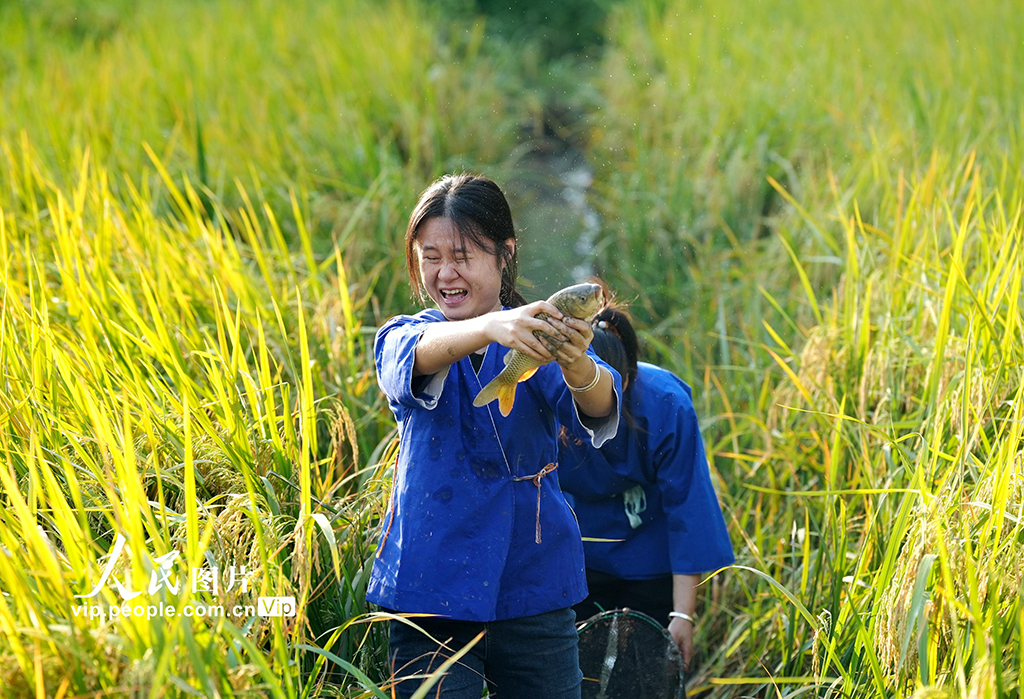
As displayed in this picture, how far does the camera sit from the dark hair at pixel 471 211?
1.65m

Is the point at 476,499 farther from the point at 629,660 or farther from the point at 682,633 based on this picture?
the point at 682,633

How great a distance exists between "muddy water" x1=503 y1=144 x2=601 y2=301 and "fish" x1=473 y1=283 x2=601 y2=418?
2.64 meters

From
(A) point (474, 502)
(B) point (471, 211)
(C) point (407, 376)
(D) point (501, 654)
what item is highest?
(B) point (471, 211)

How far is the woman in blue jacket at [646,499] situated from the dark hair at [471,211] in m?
0.54

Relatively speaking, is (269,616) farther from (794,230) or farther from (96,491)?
(794,230)

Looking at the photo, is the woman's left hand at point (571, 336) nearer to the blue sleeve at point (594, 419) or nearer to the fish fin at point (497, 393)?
the fish fin at point (497, 393)

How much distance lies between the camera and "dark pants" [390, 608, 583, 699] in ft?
5.42

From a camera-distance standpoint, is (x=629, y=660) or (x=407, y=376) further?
(x=629, y=660)

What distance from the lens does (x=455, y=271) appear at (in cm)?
165

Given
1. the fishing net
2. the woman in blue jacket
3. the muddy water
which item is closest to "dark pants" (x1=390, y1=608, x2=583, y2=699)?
the fishing net

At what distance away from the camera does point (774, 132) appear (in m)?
5.32

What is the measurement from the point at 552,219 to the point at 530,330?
4.39m

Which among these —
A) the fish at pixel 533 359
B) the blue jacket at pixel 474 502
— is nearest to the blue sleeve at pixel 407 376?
the blue jacket at pixel 474 502

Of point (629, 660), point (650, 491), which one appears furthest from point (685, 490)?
point (629, 660)
